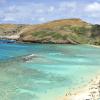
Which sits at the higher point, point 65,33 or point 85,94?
point 65,33

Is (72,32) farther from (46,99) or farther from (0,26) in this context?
(46,99)

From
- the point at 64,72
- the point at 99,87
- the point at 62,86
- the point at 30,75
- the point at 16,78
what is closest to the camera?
the point at 99,87

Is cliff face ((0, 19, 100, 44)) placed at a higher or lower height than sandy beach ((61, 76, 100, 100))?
higher

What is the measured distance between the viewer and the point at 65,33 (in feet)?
390

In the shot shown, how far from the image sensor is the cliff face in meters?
118

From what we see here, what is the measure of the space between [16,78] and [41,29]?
92790mm

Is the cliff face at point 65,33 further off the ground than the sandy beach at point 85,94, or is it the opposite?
the cliff face at point 65,33

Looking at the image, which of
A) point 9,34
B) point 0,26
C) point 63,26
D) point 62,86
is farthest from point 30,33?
point 62,86

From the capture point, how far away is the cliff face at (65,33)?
117688 mm

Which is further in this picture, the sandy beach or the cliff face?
the cliff face

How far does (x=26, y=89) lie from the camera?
1219 inches

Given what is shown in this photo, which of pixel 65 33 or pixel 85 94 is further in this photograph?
pixel 65 33

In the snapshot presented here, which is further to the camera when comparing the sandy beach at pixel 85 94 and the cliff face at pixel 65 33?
the cliff face at pixel 65 33

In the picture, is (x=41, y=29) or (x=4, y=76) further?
A: (x=41, y=29)
